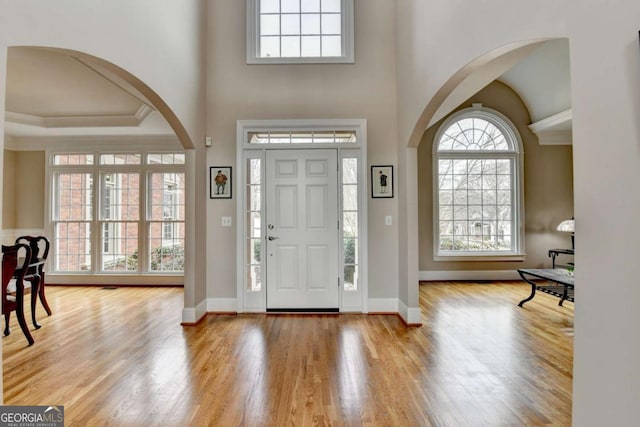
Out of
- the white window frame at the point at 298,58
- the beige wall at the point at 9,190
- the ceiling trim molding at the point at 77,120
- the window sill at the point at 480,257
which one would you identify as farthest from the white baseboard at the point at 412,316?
the beige wall at the point at 9,190

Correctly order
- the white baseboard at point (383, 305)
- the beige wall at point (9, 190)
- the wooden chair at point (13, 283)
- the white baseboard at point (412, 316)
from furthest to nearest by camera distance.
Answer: the beige wall at point (9, 190) < the white baseboard at point (383, 305) < the white baseboard at point (412, 316) < the wooden chair at point (13, 283)

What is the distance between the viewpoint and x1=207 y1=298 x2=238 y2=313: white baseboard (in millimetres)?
4008

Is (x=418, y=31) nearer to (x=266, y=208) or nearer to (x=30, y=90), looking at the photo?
(x=266, y=208)

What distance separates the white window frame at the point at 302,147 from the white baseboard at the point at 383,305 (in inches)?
3.0

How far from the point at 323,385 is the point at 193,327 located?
1.89m

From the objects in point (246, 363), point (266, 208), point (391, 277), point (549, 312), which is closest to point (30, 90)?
point (266, 208)

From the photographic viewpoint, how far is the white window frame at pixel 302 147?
3979mm

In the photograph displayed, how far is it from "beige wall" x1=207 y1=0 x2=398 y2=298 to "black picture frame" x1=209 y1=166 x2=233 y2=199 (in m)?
0.08

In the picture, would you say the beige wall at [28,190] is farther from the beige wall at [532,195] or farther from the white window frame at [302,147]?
the beige wall at [532,195]

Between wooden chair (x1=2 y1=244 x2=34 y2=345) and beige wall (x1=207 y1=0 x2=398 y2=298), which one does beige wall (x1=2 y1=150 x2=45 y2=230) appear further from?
beige wall (x1=207 y1=0 x2=398 y2=298)

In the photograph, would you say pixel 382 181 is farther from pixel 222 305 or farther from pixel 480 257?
pixel 480 257

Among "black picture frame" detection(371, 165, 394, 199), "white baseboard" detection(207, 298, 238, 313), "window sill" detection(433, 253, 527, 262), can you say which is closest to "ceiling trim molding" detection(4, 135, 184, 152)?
"white baseboard" detection(207, 298, 238, 313)

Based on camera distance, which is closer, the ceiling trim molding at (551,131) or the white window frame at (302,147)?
the white window frame at (302,147)

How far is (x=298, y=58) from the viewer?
4023 mm
